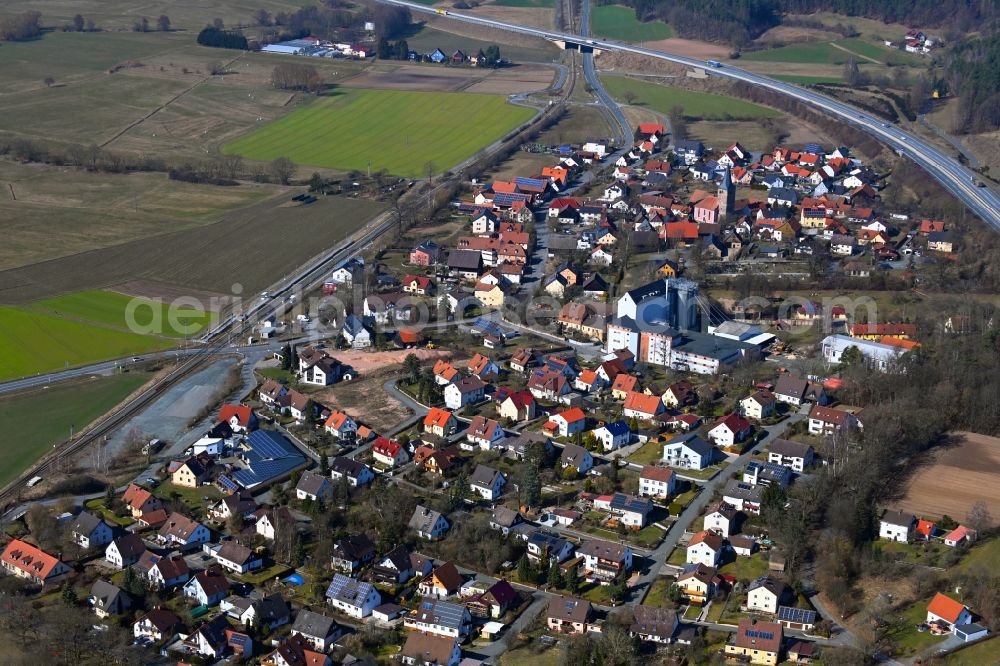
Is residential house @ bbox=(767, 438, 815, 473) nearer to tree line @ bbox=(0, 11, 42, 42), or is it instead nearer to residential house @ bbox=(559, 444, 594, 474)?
residential house @ bbox=(559, 444, 594, 474)

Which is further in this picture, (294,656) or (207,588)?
(207,588)

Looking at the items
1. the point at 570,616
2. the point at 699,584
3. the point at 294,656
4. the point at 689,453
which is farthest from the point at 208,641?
the point at 689,453

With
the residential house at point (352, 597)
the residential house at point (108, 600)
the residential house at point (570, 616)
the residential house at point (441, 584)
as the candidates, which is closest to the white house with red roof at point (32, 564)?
the residential house at point (108, 600)

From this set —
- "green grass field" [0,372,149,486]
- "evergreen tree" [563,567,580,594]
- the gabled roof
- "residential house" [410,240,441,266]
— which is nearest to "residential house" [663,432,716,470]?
"evergreen tree" [563,567,580,594]

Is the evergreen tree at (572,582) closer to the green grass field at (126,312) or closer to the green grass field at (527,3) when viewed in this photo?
the green grass field at (126,312)

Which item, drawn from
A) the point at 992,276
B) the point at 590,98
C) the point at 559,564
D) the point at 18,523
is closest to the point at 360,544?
the point at 559,564

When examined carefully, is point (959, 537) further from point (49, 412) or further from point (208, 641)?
point (49, 412)

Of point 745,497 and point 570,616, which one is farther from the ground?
point 745,497
